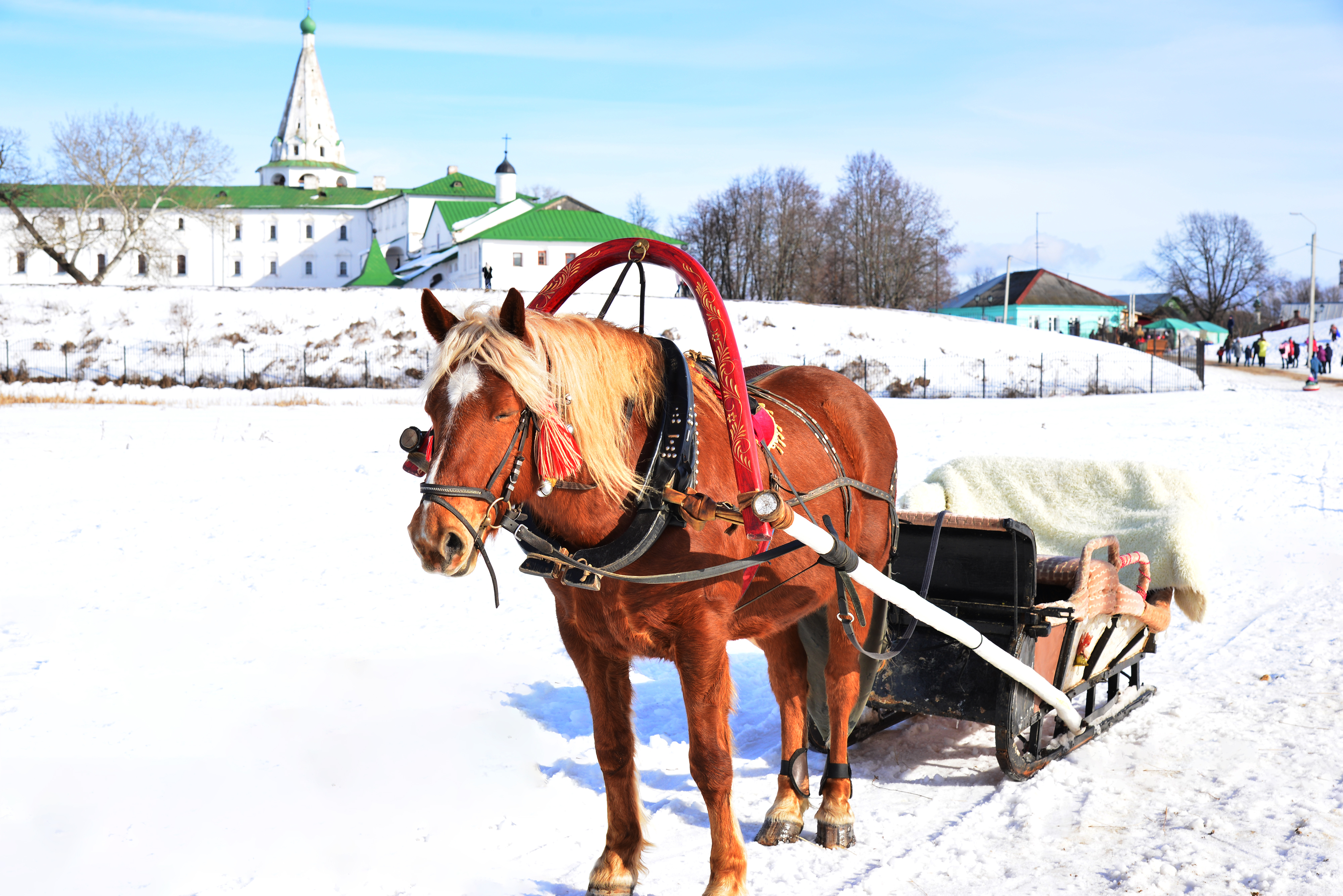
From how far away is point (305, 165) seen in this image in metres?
96.5

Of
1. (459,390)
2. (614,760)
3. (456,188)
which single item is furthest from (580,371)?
(456,188)

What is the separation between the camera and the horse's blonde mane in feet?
9.18

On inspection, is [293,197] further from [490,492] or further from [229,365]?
[490,492]

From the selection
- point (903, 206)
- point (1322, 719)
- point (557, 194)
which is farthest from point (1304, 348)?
point (1322, 719)

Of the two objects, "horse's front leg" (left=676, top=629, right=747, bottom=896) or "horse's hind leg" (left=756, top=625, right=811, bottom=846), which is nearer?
"horse's front leg" (left=676, top=629, right=747, bottom=896)

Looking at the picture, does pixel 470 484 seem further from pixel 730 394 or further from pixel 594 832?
pixel 594 832

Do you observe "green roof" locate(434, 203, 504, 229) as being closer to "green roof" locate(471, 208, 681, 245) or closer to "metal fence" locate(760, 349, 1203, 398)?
"green roof" locate(471, 208, 681, 245)

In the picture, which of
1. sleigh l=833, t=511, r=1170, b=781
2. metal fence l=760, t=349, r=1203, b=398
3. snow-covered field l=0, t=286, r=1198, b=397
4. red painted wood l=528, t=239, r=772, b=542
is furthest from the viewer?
metal fence l=760, t=349, r=1203, b=398

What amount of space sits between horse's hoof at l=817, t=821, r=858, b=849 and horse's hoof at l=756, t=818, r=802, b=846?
0.11 m

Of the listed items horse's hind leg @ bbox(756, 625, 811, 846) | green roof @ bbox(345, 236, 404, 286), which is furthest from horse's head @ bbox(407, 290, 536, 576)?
green roof @ bbox(345, 236, 404, 286)

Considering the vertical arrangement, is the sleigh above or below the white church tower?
below

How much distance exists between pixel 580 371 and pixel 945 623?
199 centimetres

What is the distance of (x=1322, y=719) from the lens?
203 inches

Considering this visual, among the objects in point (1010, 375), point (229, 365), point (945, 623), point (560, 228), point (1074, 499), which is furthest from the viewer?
point (560, 228)
